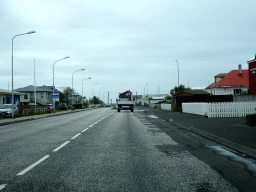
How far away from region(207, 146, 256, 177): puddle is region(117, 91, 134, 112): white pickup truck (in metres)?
35.8

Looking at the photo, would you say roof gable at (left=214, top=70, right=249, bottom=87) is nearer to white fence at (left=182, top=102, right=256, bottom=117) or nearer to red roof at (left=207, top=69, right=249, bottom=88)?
red roof at (left=207, top=69, right=249, bottom=88)

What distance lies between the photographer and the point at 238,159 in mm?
6781

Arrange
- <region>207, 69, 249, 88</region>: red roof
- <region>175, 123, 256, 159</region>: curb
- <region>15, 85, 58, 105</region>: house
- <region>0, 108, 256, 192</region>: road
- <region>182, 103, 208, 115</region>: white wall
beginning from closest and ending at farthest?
<region>0, 108, 256, 192</region>: road
<region>175, 123, 256, 159</region>: curb
<region>182, 103, 208, 115</region>: white wall
<region>207, 69, 249, 88</region>: red roof
<region>15, 85, 58, 105</region>: house

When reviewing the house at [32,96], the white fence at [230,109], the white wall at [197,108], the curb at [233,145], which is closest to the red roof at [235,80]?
the white wall at [197,108]

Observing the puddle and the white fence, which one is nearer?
the puddle

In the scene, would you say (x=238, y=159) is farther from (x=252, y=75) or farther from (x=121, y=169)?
(x=252, y=75)

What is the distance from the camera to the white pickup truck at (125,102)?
44344 mm

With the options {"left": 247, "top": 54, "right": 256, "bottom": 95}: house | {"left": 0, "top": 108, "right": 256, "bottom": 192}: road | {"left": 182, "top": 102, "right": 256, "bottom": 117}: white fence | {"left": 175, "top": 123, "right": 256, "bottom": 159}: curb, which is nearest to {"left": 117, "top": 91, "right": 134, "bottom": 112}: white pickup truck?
{"left": 247, "top": 54, "right": 256, "bottom": 95}: house

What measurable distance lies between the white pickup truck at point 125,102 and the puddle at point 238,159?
3580cm

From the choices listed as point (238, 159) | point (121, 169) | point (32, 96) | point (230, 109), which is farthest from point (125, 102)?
point (32, 96)

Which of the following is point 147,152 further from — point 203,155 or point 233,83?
point 233,83

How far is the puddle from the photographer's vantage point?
5.84 meters

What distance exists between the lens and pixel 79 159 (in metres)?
6.89

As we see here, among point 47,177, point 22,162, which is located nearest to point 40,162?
point 22,162
